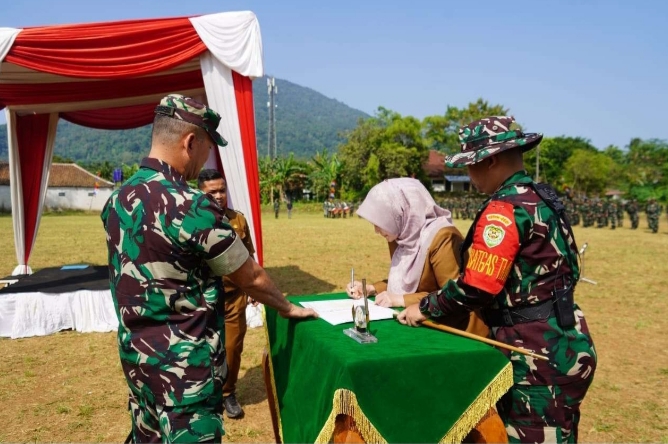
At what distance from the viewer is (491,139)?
1889 mm

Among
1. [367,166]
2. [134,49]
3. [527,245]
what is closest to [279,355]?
[527,245]

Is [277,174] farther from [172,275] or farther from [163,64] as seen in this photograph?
[172,275]

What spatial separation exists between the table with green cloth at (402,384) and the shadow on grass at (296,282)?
6.01 meters

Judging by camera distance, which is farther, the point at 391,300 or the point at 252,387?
the point at 252,387

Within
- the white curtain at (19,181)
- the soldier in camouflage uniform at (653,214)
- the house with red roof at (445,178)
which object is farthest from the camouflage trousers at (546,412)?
the house with red roof at (445,178)

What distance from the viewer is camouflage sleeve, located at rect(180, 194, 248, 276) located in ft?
5.41

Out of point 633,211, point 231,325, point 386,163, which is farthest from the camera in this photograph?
point 386,163

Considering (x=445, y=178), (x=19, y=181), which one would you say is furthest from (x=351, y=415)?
(x=445, y=178)

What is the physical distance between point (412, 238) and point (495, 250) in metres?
0.77

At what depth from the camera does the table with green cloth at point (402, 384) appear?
165 centimetres

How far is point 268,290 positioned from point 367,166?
38.1 m

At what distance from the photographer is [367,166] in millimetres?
39656

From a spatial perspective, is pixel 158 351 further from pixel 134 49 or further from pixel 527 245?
pixel 134 49

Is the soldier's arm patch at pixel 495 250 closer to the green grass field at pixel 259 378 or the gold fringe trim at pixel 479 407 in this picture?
the gold fringe trim at pixel 479 407
